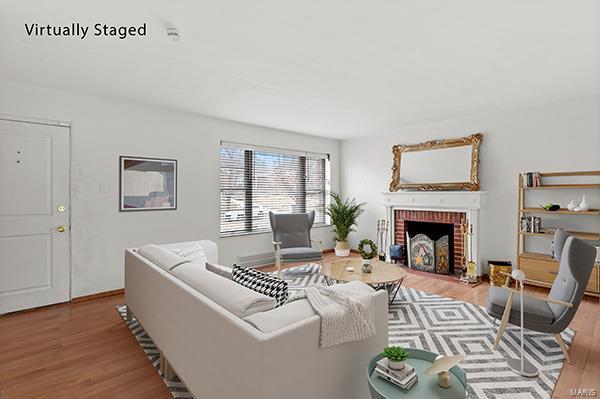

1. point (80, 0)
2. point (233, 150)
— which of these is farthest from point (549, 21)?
point (233, 150)

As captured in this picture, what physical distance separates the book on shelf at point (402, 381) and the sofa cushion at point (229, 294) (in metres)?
0.62

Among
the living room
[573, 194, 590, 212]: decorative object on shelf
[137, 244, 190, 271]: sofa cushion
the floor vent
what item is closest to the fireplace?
the living room

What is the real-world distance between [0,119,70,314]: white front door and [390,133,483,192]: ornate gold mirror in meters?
5.13

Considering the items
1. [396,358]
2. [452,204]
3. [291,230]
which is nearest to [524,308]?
[396,358]

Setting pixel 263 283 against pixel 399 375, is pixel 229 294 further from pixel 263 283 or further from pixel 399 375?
pixel 399 375

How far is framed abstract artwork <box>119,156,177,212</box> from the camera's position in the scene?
4047 millimetres

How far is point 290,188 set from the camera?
241 inches

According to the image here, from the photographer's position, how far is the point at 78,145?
12.2 ft

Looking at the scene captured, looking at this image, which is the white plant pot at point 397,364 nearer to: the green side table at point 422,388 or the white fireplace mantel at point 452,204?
the green side table at point 422,388

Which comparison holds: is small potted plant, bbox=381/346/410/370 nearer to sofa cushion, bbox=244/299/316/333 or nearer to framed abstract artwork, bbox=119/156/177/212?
sofa cushion, bbox=244/299/316/333

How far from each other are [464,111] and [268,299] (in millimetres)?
4397

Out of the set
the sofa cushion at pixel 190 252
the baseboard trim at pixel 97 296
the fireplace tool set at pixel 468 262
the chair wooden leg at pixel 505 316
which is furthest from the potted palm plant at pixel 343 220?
the baseboard trim at pixel 97 296

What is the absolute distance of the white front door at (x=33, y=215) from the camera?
333 centimetres

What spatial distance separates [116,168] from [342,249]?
4263 mm
